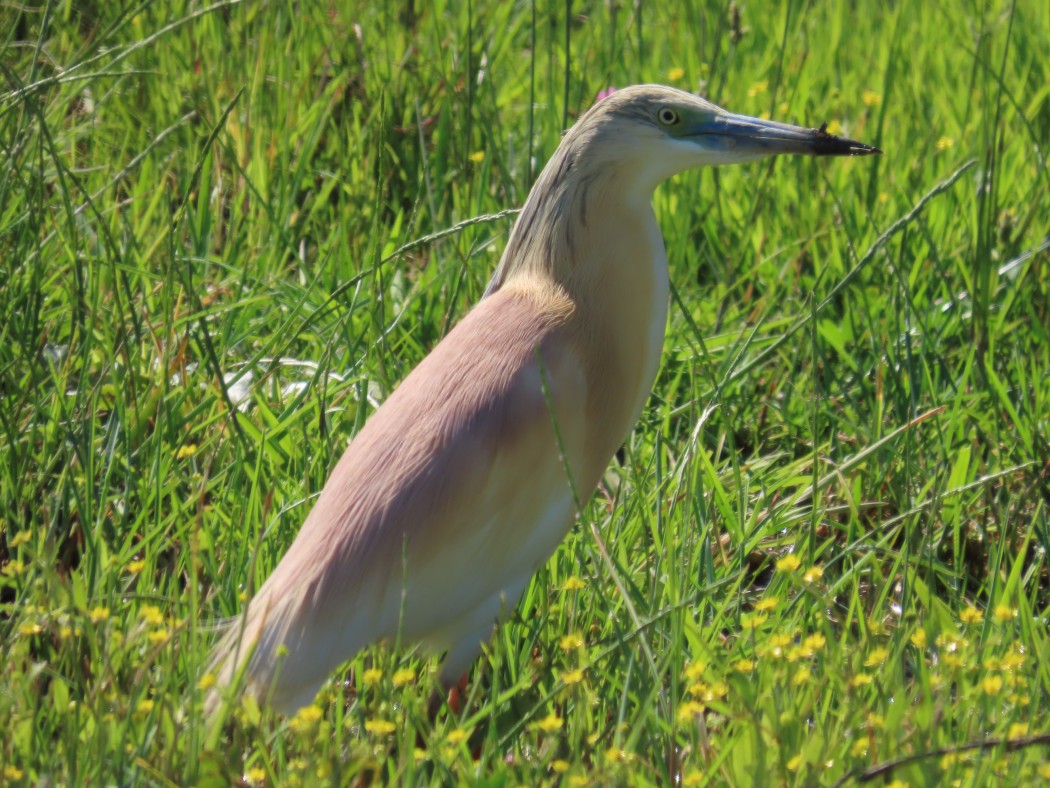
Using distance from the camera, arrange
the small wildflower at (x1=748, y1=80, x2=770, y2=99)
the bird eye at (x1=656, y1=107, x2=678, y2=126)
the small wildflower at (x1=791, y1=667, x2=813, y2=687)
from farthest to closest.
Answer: the small wildflower at (x1=748, y1=80, x2=770, y2=99) → the bird eye at (x1=656, y1=107, x2=678, y2=126) → the small wildflower at (x1=791, y1=667, x2=813, y2=687)

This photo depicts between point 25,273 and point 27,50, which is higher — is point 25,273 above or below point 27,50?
below

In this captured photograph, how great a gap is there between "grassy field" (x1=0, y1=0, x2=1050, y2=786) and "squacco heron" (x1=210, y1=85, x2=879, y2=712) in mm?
97

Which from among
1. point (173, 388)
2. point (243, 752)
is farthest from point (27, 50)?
point (243, 752)

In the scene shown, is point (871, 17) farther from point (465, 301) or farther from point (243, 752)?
point (243, 752)

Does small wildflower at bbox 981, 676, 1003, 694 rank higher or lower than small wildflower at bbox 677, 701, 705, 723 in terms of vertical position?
higher

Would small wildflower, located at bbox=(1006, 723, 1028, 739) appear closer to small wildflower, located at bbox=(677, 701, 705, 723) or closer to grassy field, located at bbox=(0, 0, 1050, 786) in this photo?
grassy field, located at bbox=(0, 0, 1050, 786)

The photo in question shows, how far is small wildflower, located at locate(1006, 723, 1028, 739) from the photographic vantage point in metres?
1.91

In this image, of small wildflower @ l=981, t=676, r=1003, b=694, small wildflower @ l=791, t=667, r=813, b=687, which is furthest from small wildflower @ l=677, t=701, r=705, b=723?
small wildflower @ l=981, t=676, r=1003, b=694

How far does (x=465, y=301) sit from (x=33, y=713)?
66.5 inches

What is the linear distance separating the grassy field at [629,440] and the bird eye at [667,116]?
0.36 metres

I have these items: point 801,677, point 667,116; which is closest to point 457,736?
point 801,677

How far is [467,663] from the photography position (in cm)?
241

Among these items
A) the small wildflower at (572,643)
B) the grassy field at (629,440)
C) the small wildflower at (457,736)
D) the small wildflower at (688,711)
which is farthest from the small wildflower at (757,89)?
the small wildflower at (457,736)

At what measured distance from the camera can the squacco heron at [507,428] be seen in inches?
88.2
